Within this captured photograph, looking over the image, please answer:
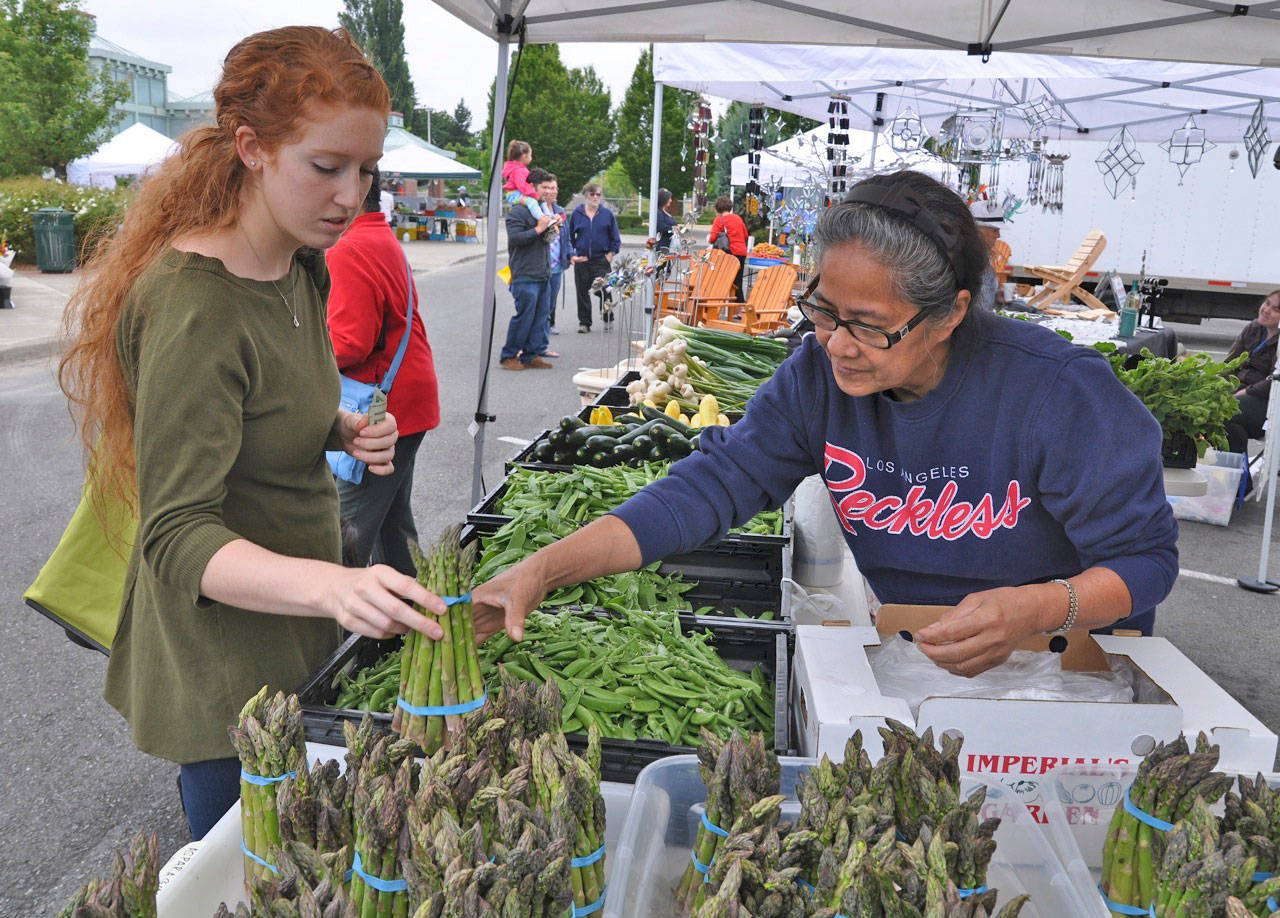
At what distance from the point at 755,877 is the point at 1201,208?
1920 cm

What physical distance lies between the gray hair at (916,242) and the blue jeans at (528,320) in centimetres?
1041

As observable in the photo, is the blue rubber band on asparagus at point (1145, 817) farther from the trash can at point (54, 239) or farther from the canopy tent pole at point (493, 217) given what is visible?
the trash can at point (54, 239)

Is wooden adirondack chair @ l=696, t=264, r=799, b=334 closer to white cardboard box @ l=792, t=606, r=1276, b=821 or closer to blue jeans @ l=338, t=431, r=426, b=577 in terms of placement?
blue jeans @ l=338, t=431, r=426, b=577

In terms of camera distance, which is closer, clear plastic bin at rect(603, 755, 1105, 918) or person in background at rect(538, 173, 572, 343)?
clear plastic bin at rect(603, 755, 1105, 918)

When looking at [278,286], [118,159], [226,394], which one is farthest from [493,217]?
[118,159]

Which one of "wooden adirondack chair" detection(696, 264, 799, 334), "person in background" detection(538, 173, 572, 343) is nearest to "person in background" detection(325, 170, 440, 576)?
"wooden adirondack chair" detection(696, 264, 799, 334)

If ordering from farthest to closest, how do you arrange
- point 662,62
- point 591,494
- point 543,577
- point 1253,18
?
point 662,62 → point 1253,18 → point 591,494 → point 543,577

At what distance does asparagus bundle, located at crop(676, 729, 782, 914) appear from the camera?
58.8 inches

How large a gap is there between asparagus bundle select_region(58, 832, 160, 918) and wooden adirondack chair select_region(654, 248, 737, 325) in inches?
393

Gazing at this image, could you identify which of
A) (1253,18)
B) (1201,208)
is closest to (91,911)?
(1253,18)

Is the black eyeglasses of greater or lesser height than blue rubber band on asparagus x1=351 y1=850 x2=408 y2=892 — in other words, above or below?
above

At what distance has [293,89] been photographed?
1.87m

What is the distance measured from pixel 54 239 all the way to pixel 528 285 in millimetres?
11835

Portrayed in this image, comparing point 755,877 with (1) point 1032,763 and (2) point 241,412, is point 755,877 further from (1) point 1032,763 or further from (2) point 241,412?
(2) point 241,412
